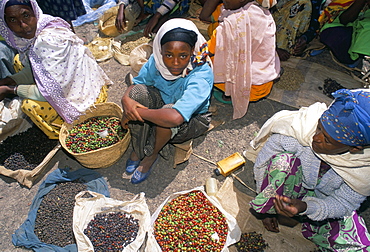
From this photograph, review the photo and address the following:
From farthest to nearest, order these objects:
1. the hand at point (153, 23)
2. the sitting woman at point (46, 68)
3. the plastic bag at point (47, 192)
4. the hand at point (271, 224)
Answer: the hand at point (153, 23) → the sitting woman at point (46, 68) → the hand at point (271, 224) → the plastic bag at point (47, 192)

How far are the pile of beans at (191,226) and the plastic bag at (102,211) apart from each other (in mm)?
128

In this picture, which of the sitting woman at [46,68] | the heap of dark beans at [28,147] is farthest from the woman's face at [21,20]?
the heap of dark beans at [28,147]

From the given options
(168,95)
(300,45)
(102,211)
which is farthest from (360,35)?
(102,211)

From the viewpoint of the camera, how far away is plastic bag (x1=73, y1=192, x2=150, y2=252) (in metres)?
2.27

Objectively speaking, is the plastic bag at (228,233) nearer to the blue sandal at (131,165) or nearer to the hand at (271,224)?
the hand at (271,224)

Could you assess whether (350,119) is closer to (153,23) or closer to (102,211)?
(102,211)

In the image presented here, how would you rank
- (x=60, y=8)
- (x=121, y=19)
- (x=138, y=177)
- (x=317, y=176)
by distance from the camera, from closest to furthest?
(x=317, y=176) → (x=138, y=177) → (x=60, y=8) → (x=121, y=19)

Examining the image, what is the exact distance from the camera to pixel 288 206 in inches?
Result: 79.7

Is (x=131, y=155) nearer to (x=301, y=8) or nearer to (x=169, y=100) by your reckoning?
(x=169, y=100)

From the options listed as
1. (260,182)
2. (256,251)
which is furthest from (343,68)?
(256,251)

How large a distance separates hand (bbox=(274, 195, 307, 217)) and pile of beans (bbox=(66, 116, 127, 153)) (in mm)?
1648

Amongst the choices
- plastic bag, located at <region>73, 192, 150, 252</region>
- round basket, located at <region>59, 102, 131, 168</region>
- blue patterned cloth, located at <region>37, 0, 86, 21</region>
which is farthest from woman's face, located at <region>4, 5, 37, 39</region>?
plastic bag, located at <region>73, 192, 150, 252</region>

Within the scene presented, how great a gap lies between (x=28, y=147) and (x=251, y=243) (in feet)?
7.93

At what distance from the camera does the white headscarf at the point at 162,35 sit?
2286 millimetres
